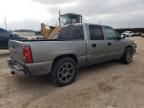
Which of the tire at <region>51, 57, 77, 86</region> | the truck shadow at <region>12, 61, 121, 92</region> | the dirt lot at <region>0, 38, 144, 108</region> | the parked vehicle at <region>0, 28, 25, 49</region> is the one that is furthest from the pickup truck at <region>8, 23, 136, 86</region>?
the parked vehicle at <region>0, 28, 25, 49</region>

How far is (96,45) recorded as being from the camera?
229 inches

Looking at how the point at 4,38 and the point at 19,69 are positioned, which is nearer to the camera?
the point at 19,69

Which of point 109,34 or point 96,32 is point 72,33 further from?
point 109,34

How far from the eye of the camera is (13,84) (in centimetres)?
517

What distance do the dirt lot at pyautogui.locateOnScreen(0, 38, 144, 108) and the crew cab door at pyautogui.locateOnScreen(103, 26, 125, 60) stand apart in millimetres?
741

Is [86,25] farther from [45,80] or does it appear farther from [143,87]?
[143,87]

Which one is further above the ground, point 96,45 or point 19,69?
point 96,45

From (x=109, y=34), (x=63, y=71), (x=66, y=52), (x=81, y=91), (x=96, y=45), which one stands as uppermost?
(x=109, y=34)

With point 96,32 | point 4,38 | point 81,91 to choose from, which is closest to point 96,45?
point 96,32

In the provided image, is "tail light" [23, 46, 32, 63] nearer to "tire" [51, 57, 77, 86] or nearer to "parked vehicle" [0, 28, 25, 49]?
"tire" [51, 57, 77, 86]

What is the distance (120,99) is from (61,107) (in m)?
1.41

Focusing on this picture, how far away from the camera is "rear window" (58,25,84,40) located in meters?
5.63

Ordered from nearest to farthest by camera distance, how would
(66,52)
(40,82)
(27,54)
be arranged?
(27,54) < (66,52) < (40,82)

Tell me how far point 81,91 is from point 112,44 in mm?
2699
